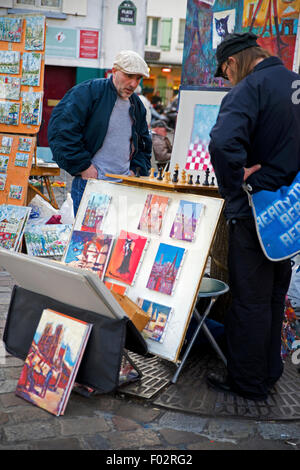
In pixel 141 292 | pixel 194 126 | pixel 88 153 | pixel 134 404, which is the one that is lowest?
pixel 134 404

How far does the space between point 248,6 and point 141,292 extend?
85.1 inches

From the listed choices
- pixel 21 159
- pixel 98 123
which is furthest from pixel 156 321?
pixel 21 159

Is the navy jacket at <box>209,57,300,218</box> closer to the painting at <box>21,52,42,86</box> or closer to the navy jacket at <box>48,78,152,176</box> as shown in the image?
the navy jacket at <box>48,78,152,176</box>

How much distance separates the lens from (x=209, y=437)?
2.64 meters

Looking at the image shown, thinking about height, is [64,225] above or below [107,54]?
below

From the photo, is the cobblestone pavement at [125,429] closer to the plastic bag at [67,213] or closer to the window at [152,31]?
the plastic bag at [67,213]

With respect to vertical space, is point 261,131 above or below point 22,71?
below

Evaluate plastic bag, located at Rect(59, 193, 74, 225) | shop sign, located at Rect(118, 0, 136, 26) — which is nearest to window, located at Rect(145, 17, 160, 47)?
shop sign, located at Rect(118, 0, 136, 26)

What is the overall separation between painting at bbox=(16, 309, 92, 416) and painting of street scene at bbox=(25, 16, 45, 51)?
3.89m

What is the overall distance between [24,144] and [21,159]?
0.17 metres

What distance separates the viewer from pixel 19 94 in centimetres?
598

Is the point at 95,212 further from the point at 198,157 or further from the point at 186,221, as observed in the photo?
the point at 198,157
